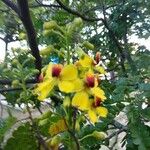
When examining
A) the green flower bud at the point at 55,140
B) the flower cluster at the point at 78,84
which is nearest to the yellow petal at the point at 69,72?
the flower cluster at the point at 78,84

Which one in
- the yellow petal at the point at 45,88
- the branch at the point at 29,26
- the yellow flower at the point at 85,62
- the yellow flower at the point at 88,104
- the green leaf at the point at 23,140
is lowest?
the green leaf at the point at 23,140

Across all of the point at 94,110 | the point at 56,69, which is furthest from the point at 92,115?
the point at 56,69

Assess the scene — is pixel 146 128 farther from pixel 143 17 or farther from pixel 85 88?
pixel 143 17

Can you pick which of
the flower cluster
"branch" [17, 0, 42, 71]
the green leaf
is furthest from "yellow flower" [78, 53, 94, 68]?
"branch" [17, 0, 42, 71]

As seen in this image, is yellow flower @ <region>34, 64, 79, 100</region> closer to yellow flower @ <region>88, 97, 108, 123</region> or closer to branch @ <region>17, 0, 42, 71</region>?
yellow flower @ <region>88, 97, 108, 123</region>

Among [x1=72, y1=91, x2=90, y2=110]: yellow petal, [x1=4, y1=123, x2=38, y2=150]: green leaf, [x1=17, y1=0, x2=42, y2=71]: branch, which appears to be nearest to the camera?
[x1=72, y1=91, x2=90, y2=110]: yellow petal

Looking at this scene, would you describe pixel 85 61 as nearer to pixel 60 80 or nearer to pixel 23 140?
pixel 60 80

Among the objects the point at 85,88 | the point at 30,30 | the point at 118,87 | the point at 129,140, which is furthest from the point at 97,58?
the point at 30,30

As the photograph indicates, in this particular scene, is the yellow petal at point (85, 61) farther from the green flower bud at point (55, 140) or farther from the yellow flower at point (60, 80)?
the green flower bud at point (55, 140)
